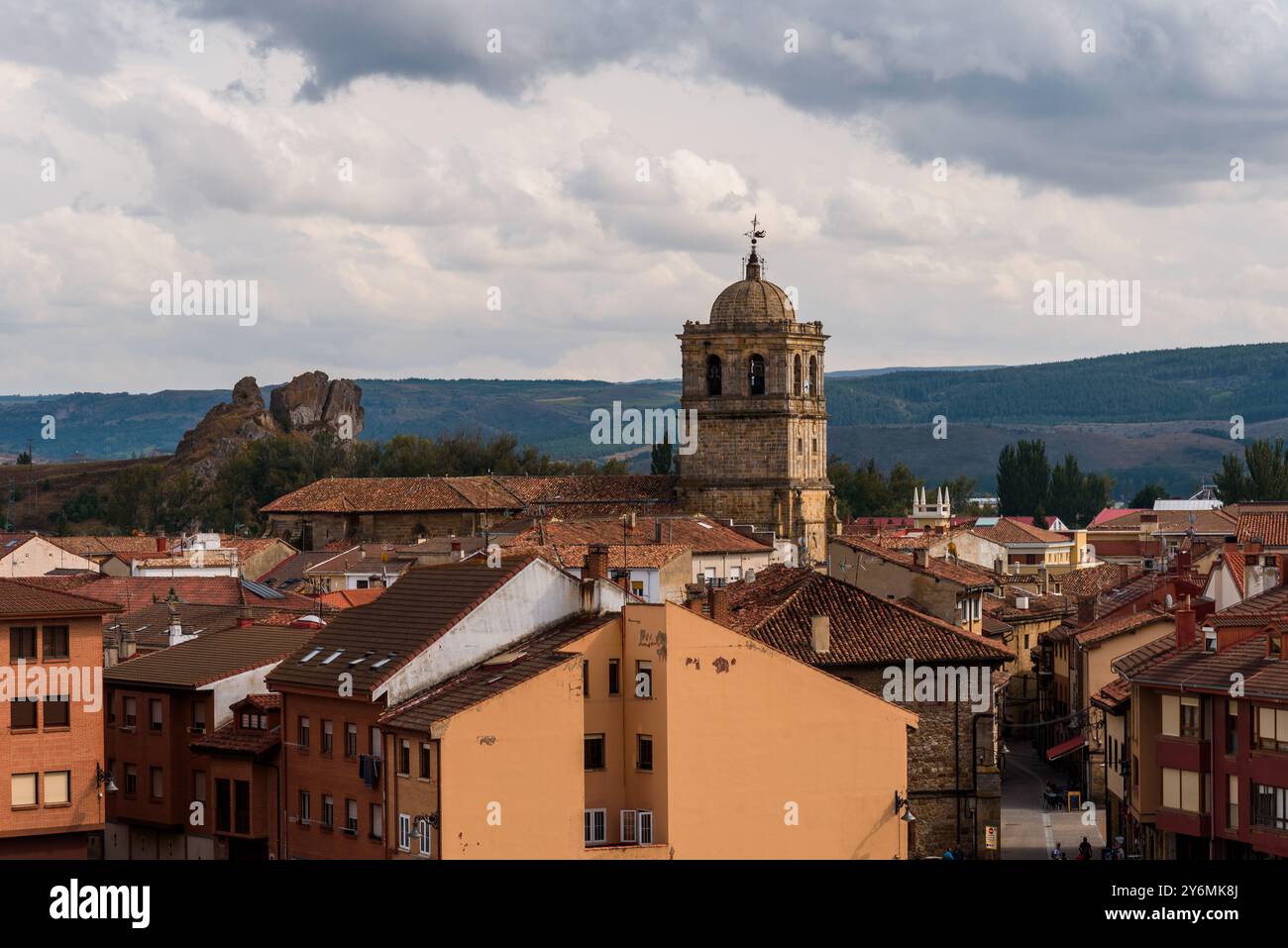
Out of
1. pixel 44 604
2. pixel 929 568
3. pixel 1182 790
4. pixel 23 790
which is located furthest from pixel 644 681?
pixel 929 568

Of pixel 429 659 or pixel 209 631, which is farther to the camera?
pixel 209 631

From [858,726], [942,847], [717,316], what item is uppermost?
[717,316]

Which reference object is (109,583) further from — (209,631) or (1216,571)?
(1216,571)

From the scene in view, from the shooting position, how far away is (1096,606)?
80062 millimetres

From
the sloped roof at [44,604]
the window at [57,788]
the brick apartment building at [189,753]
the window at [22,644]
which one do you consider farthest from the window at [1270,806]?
the window at [22,644]

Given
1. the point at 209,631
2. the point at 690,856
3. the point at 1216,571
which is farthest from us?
the point at 1216,571

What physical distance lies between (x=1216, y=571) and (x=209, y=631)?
27528 mm

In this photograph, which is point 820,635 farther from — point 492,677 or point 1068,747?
point 1068,747

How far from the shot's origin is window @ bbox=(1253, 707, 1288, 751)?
4406 centimetres

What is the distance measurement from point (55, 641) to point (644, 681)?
1353 cm

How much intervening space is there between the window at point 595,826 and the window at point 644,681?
1959 mm

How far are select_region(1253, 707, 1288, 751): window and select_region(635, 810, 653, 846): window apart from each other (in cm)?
1380
